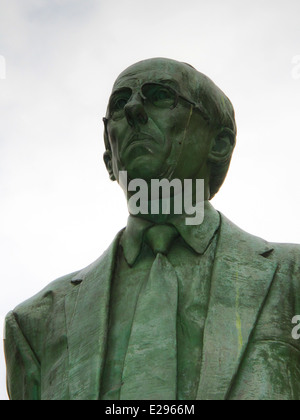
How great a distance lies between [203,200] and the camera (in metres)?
13.6

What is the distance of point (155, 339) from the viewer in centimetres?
1229

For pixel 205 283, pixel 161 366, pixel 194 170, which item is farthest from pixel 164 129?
pixel 161 366

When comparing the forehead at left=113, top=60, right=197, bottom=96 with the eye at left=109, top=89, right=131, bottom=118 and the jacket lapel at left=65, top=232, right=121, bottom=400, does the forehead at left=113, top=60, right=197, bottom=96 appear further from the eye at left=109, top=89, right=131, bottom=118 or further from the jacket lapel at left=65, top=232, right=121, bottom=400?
the jacket lapel at left=65, top=232, right=121, bottom=400

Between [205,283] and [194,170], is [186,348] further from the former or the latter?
[194,170]

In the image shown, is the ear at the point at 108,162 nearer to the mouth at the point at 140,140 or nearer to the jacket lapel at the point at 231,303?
the mouth at the point at 140,140

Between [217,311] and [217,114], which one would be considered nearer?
[217,311]

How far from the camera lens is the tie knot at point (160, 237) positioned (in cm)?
1317

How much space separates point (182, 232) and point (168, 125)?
0.95 m


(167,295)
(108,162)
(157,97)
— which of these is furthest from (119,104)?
(167,295)

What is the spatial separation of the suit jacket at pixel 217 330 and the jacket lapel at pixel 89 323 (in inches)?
0.4

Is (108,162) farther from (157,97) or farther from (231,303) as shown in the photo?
(231,303)

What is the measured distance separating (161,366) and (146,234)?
5.39 ft

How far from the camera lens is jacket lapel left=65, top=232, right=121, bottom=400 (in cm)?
1223

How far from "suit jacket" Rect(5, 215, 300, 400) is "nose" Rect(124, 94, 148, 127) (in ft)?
3.60
